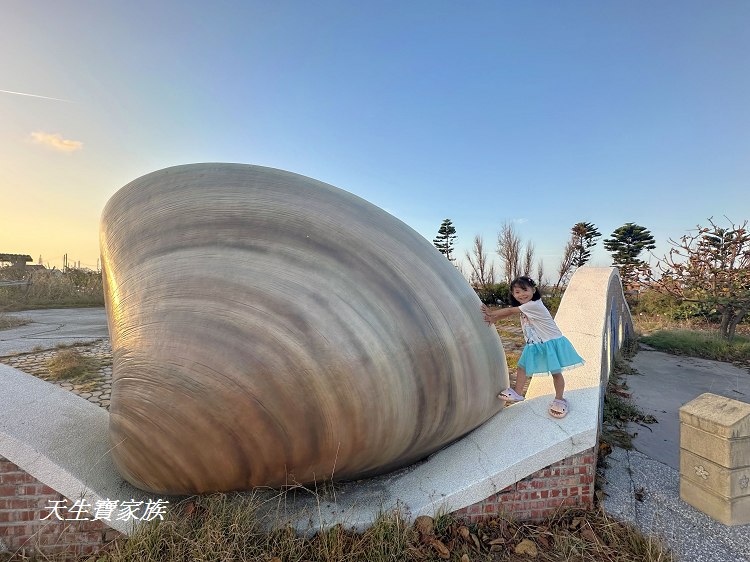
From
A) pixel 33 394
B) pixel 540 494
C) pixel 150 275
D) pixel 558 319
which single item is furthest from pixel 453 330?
pixel 558 319

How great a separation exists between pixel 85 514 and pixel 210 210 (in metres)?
1.89

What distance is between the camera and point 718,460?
2.46 metres

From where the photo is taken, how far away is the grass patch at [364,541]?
1.99m

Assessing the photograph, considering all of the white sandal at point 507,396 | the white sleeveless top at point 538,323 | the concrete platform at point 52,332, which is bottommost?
the concrete platform at point 52,332

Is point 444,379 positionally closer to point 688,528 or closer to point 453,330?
point 453,330

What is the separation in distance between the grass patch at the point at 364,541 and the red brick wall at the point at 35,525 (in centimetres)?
14

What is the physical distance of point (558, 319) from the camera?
5.29 m

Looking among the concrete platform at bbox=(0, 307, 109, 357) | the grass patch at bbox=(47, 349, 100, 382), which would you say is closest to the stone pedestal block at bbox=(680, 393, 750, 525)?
the grass patch at bbox=(47, 349, 100, 382)

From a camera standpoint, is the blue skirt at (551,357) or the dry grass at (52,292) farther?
the dry grass at (52,292)

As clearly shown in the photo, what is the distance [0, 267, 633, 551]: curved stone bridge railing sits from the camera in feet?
7.20

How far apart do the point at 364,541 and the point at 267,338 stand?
1238 mm

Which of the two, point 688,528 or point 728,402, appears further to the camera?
point 728,402

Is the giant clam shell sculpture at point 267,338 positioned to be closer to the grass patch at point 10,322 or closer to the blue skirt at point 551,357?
the blue skirt at point 551,357

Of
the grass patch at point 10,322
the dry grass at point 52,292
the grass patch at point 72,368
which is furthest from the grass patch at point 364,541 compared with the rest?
the dry grass at point 52,292
